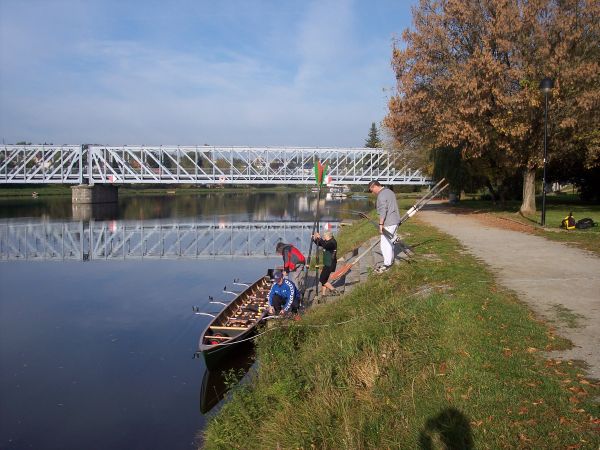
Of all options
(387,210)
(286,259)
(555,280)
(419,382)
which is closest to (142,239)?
(286,259)

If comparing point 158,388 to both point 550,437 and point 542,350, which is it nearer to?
point 542,350

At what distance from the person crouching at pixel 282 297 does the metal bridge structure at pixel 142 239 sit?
16633mm

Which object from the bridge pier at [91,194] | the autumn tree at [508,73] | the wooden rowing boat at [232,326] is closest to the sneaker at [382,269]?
the wooden rowing boat at [232,326]

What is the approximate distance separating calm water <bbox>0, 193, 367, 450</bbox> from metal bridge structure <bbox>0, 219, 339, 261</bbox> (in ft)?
21.0

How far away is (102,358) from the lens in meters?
13.5

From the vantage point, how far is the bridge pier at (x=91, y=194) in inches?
3238

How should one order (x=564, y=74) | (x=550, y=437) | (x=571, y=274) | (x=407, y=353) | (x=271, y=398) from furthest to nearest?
(x=564, y=74) → (x=571, y=274) → (x=271, y=398) → (x=407, y=353) → (x=550, y=437)

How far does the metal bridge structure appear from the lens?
3180 cm

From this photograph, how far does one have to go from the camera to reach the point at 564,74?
2525 centimetres

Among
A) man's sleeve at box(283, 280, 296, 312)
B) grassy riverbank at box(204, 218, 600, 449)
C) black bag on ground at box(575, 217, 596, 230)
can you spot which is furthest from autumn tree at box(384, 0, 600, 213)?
grassy riverbank at box(204, 218, 600, 449)

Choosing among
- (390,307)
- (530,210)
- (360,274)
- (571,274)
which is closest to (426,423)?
(390,307)

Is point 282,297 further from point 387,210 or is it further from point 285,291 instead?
point 387,210

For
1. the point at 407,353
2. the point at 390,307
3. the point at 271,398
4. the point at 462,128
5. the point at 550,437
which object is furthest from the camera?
the point at 462,128

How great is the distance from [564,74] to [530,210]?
7.03m
